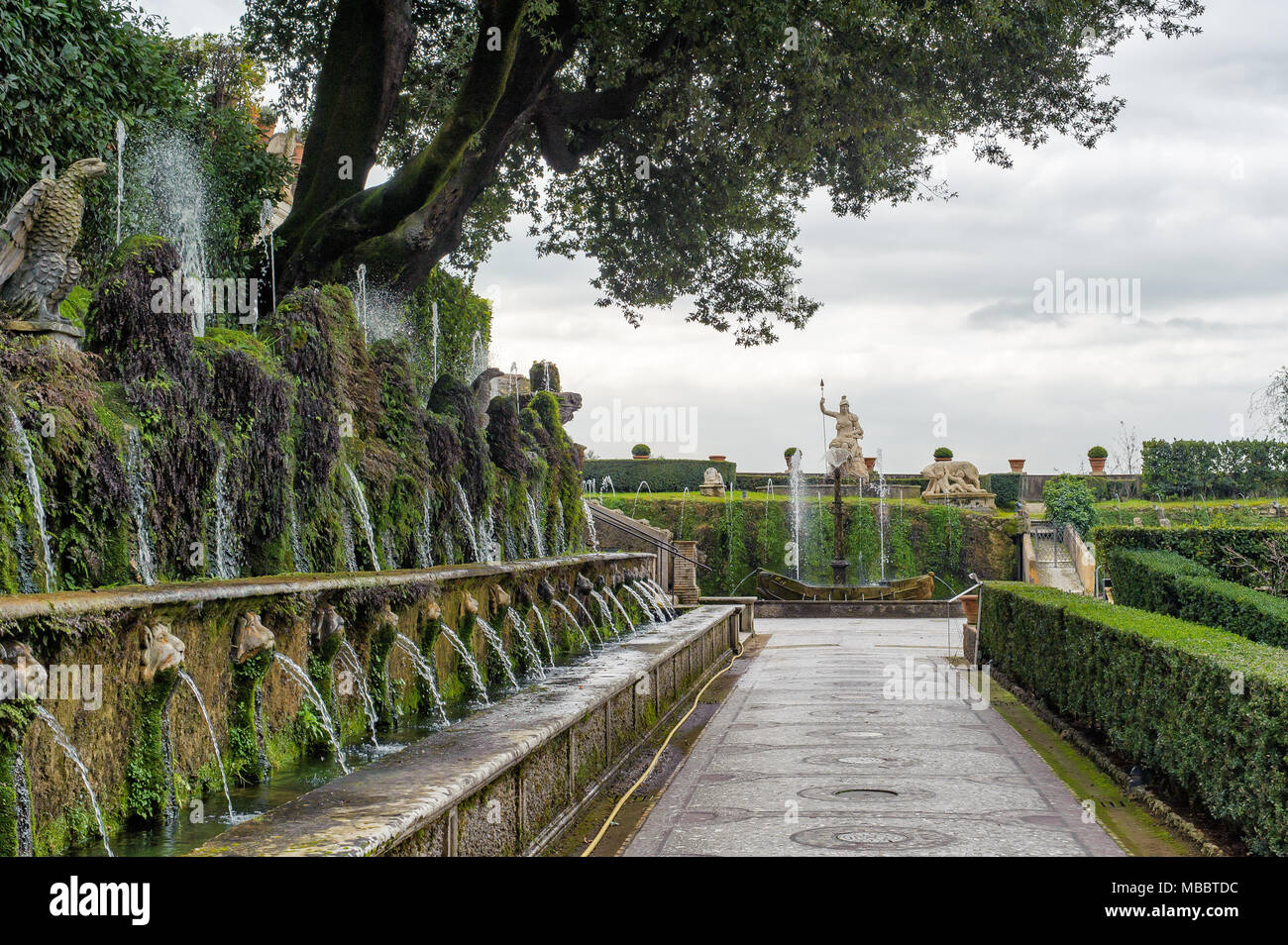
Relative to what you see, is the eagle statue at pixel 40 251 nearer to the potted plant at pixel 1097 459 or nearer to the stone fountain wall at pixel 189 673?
the stone fountain wall at pixel 189 673

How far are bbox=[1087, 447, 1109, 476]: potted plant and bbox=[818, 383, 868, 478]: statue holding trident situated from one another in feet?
43.2

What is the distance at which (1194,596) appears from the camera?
43.0 feet

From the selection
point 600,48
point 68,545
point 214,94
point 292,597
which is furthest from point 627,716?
point 214,94

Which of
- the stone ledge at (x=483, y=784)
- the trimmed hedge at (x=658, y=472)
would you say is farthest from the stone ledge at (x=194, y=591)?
the trimmed hedge at (x=658, y=472)

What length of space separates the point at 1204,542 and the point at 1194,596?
14.7 feet

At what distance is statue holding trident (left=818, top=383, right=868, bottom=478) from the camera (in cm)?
3844

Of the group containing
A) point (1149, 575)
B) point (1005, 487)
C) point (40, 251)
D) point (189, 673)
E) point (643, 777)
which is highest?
point (40, 251)

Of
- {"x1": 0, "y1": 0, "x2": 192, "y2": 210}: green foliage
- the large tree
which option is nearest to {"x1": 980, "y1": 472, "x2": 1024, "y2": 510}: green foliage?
the large tree

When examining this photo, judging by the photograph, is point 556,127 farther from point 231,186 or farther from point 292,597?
point 292,597

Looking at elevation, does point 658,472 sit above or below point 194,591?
above

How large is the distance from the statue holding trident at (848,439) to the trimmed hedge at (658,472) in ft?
17.0

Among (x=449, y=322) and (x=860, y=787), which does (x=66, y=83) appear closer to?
(x=860, y=787)

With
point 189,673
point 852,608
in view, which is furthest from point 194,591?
point 852,608

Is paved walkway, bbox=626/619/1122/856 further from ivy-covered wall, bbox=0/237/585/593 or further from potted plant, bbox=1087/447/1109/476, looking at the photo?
potted plant, bbox=1087/447/1109/476
